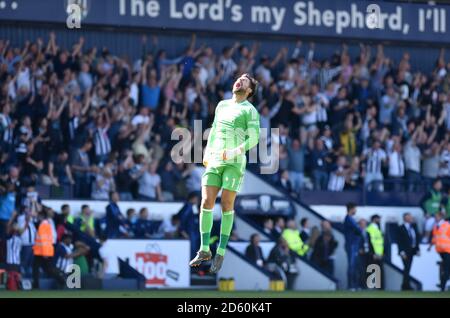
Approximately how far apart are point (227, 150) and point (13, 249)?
30.0 ft

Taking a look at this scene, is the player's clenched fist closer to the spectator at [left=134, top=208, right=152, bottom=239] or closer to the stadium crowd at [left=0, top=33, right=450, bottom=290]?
the stadium crowd at [left=0, top=33, right=450, bottom=290]

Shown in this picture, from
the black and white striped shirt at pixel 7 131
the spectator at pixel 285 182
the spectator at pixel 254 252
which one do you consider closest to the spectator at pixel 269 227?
the spectator at pixel 254 252

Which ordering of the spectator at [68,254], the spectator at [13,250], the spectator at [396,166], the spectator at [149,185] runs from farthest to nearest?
1. the spectator at [396,166]
2. the spectator at [149,185]
3. the spectator at [68,254]
4. the spectator at [13,250]

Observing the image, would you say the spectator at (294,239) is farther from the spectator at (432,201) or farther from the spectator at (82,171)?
the spectator at (82,171)

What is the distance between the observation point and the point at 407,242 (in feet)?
82.4

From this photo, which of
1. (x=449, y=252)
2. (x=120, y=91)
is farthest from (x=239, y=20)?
(x=449, y=252)

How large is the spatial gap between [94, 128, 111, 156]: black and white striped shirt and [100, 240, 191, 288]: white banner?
2144 mm

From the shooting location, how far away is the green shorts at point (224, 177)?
44.8 feet

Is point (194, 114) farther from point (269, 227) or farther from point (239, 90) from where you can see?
point (239, 90)

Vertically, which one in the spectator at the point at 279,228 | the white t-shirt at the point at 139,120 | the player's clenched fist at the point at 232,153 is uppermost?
the white t-shirt at the point at 139,120

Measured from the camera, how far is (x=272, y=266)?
23547 millimetres

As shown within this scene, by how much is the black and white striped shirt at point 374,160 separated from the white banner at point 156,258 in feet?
17.8

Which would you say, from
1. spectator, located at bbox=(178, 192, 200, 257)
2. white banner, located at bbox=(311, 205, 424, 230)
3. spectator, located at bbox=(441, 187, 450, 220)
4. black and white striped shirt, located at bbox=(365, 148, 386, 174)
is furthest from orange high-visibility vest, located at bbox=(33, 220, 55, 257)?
spectator, located at bbox=(441, 187, 450, 220)

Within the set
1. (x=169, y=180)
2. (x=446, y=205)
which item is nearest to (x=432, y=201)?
(x=446, y=205)
